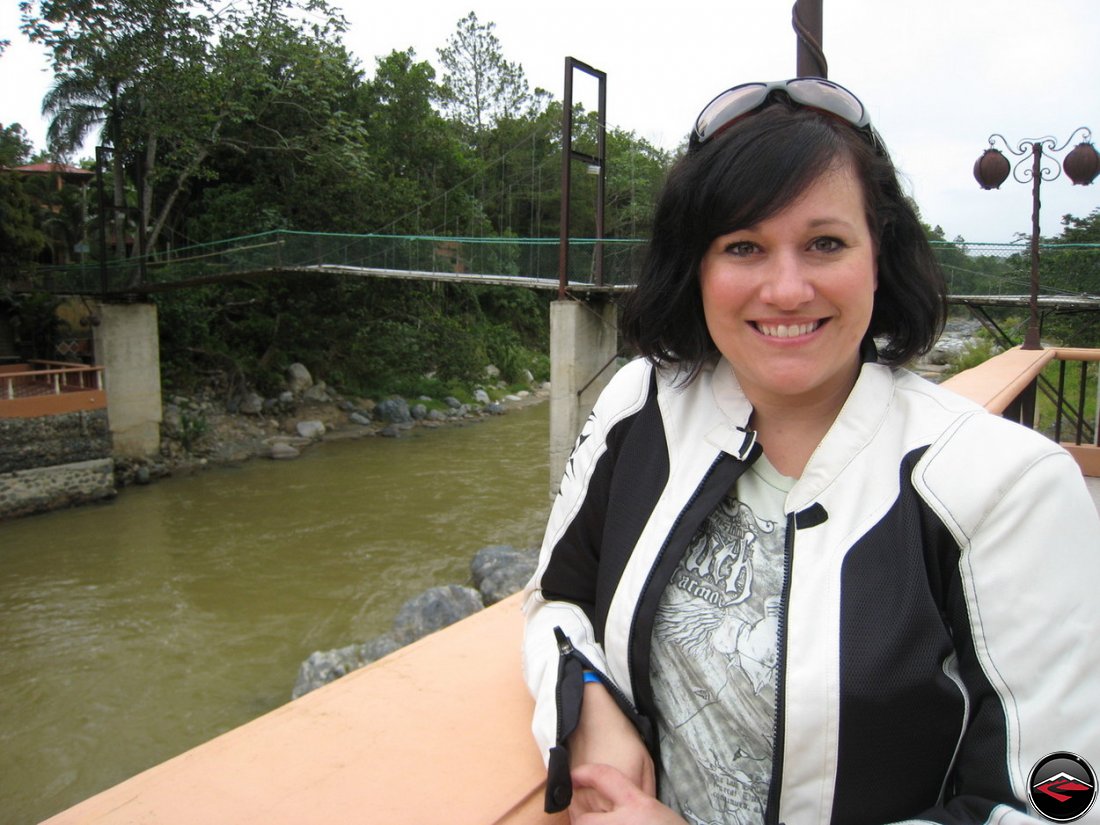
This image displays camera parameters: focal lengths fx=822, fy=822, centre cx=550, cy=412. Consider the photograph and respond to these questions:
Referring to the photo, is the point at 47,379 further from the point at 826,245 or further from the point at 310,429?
the point at 826,245

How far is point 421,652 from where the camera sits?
926 millimetres

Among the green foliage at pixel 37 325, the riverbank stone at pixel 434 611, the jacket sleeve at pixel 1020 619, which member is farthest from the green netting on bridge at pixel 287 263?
the jacket sleeve at pixel 1020 619

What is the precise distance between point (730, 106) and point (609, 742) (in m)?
0.63

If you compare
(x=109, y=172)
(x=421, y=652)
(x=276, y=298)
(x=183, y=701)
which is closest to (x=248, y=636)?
(x=183, y=701)

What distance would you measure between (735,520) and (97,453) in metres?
11.4

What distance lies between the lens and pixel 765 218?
0.78 m

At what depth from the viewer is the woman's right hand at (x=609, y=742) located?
0.76 meters

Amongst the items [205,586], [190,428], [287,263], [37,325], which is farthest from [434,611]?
[37,325]

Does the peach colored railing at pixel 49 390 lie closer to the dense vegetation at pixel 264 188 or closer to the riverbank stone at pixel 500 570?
the dense vegetation at pixel 264 188

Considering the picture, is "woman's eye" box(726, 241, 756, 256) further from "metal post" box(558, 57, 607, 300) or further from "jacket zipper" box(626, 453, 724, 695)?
"metal post" box(558, 57, 607, 300)

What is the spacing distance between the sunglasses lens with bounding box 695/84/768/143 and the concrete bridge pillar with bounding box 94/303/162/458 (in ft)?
39.7

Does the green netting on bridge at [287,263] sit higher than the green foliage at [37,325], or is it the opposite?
the green netting on bridge at [287,263]

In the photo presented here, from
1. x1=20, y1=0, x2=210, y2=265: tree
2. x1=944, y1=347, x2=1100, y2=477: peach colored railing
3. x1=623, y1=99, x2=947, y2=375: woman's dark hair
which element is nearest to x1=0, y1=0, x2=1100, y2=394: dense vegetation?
x1=20, y1=0, x2=210, y2=265: tree

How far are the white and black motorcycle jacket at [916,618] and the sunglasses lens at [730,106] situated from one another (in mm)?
291
